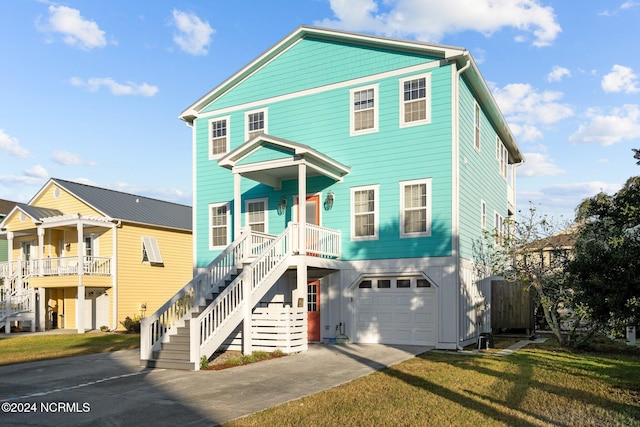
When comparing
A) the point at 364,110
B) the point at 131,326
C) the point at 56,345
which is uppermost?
the point at 364,110

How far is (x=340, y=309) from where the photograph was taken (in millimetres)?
16781

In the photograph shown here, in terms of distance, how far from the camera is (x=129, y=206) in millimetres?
27312

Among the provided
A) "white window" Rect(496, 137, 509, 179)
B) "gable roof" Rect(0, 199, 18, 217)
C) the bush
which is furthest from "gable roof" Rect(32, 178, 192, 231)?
"white window" Rect(496, 137, 509, 179)

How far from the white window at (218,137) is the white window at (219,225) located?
5.87ft

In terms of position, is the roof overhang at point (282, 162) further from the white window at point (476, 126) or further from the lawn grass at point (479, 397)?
the lawn grass at point (479, 397)

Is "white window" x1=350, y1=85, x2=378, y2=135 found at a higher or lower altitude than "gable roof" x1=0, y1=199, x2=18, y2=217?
higher

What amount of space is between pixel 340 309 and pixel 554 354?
591 centimetres

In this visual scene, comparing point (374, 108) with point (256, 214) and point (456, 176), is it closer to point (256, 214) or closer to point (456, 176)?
point (456, 176)

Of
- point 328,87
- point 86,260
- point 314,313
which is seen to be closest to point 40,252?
point 86,260

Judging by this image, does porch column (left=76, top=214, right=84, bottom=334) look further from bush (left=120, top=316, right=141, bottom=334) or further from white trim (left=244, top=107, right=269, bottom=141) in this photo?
white trim (left=244, top=107, right=269, bottom=141)

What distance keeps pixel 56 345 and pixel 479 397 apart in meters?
14.6

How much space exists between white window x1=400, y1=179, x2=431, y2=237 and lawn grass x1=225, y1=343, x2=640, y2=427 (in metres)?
4.49

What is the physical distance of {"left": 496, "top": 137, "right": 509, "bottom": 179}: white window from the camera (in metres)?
22.2

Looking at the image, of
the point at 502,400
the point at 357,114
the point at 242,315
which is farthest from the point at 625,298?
the point at 357,114
